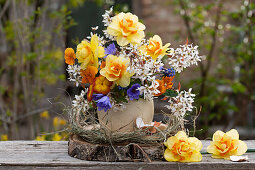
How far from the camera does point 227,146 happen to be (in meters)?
1.26

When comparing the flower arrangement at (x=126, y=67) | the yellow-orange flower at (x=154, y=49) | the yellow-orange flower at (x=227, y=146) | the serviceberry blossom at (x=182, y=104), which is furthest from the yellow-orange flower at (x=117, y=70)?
the yellow-orange flower at (x=227, y=146)

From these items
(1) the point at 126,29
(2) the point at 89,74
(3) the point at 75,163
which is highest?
(1) the point at 126,29

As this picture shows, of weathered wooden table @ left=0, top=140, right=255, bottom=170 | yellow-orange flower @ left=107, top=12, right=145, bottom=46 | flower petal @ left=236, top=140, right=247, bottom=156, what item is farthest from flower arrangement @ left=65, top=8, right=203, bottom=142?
flower petal @ left=236, top=140, right=247, bottom=156

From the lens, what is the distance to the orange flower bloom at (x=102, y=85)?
4.00 ft

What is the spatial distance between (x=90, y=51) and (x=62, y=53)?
172 centimetres

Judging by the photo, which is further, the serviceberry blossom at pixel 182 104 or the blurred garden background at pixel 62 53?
the blurred garden background at pixel 62 53

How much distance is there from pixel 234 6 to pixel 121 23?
3.07 m

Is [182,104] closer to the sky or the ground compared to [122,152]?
closer to the sky

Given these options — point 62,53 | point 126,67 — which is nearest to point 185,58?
point 126,67

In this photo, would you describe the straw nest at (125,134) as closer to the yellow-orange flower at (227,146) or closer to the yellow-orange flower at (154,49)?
the yellow-orange flower at (227,146)

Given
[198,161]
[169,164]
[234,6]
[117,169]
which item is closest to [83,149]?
[117,169]

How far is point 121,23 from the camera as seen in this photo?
1205 mm

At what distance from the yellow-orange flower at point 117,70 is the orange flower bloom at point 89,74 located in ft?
0.18

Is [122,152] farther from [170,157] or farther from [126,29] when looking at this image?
[126,29]
